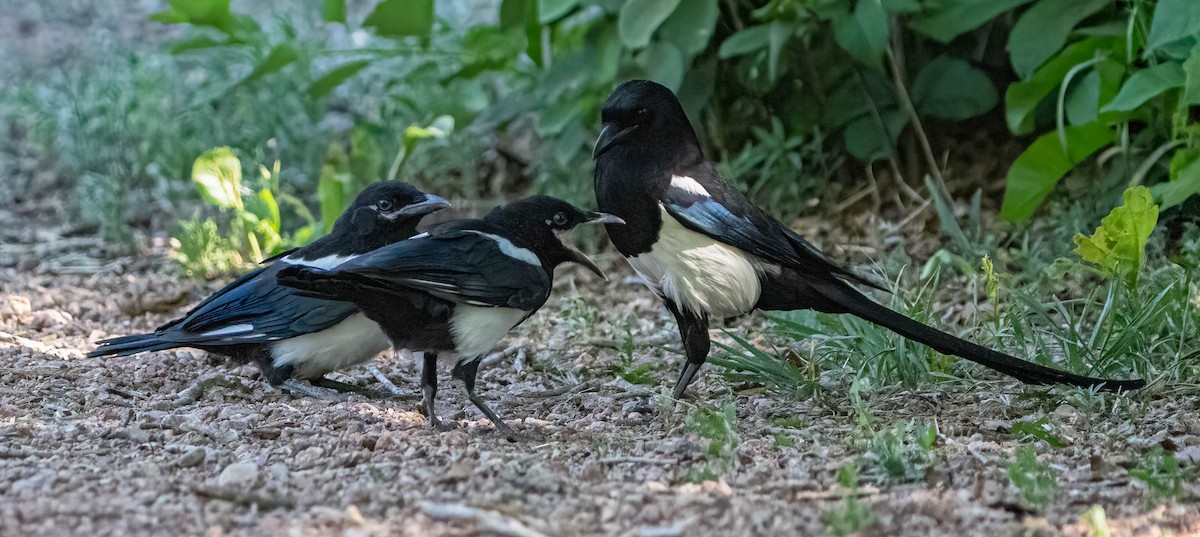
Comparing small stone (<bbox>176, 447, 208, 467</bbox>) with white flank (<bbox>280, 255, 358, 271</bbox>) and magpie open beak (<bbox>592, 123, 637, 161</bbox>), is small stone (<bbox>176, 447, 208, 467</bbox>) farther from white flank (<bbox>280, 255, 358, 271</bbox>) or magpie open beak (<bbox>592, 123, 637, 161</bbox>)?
magpie open beak (<bbox>592, 123, 637, 161</bbox>)

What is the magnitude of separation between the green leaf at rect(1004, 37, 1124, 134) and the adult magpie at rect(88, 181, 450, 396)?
2.42 meters

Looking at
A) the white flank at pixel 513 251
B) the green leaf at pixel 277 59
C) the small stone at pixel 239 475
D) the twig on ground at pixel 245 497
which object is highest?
the green leaf at pixel 277 59

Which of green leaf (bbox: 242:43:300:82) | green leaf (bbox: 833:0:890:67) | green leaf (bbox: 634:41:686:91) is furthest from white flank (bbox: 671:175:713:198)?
green leaf (bbox: 242:43:300:82)

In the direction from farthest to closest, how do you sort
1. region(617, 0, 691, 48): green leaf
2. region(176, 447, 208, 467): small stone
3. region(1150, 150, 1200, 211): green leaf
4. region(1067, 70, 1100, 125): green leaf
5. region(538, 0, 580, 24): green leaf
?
region(538, 0, 580, 24): green leaf → region(617, 0, 691, 48): green leaf → region(1067, 70, 1100, 125): green leaf → region(1150, 150, 1200, 211): green leaf → region(176, 447, 208, 467): small stone

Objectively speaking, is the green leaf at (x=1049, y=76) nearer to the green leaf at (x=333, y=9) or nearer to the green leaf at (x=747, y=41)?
the green leaf at (x=747, y=41)

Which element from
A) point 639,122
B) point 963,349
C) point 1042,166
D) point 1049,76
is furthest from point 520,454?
point 1049,76

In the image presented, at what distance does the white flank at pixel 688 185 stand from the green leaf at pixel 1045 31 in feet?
5.78

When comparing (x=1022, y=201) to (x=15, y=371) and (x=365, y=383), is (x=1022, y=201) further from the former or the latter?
(x=15, y=371)

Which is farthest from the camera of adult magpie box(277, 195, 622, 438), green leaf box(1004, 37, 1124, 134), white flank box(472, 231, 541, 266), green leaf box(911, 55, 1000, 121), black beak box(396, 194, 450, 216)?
green leaf box(911, 55, 1000, 121)

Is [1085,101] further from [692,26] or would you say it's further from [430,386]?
[430,386]

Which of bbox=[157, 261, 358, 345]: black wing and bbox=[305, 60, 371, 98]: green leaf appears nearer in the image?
bbox=[157, 261, 358, 345]: black wing

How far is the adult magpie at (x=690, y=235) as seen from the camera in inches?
159

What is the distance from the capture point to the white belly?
14.0 ft

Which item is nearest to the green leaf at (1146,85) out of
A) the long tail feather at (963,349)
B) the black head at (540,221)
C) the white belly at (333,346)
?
the long tail feather at (963,349)
